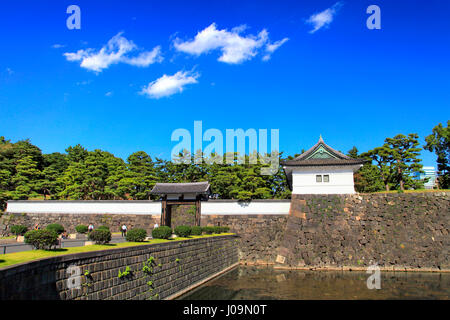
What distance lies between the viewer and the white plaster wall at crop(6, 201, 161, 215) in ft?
Result: 81.8

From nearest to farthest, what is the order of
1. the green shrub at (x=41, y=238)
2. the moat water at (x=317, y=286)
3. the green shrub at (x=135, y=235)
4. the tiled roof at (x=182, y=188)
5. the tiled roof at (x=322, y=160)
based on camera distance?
the green shrub at (x=41, y=238) → the green shrub at (x=135, y=235) → the moat water at (x=317, y=286) → the tiled roof at (x=322, y=160) → the tiled roof at (x=182, y=188)

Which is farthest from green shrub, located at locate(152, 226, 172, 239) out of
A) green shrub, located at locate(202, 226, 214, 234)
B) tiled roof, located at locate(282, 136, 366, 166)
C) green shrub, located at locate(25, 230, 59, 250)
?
tiled roof, located at locate(282, 136, 366, 166)

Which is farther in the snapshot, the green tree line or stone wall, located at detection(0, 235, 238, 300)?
the green tree line

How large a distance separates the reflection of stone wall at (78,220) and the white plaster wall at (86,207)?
35 centimetres

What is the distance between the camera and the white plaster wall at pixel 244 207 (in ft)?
77.9

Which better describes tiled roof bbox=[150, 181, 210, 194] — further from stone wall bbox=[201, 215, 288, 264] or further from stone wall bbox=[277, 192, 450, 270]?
stone wall bbox=[277, 192, 450, 270]

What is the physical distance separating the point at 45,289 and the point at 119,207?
19591 mm

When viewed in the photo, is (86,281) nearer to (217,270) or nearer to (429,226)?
(217,270)

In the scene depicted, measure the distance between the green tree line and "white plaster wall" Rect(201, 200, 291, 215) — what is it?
414cm

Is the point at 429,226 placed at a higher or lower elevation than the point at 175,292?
higher

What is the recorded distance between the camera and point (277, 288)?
14.7 meters

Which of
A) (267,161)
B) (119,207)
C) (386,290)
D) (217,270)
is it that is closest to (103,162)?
(119,207)

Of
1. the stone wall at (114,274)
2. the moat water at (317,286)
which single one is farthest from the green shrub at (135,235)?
the moat water at (317,286)

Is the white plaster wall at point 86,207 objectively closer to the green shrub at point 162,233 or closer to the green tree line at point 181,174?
the green tree line at point 181,174
